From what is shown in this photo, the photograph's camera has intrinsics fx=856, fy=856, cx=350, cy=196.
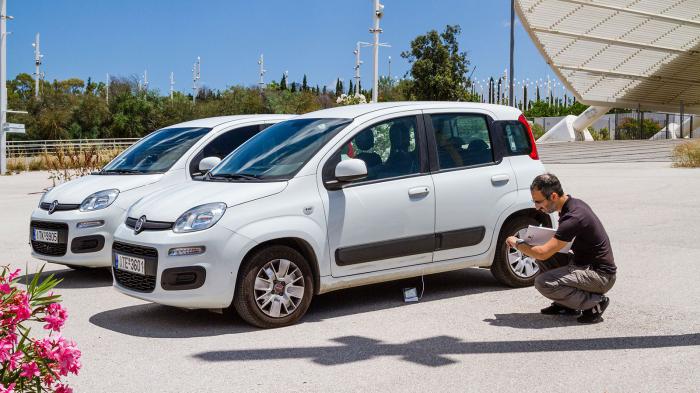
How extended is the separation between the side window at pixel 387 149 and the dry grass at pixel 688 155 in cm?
2150

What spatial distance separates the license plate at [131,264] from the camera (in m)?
6.57

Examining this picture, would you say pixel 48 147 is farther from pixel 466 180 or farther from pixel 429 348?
pixel 429 348

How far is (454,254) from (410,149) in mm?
1009

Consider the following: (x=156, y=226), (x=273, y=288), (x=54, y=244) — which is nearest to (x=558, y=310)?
(x=273, y=288)

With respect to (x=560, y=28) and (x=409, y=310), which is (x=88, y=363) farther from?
(x=560, y=28)

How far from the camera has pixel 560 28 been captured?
5628cm

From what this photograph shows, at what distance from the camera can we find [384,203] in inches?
278

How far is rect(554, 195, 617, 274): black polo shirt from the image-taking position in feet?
21.6

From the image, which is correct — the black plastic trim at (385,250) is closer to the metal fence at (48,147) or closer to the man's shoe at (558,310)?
the man's shoe at (558,310)

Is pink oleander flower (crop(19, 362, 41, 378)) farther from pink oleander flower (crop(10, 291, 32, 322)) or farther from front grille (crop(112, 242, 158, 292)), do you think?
front grille (crop(112, 242, 158, 292))

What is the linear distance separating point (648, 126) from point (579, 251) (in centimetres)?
6221

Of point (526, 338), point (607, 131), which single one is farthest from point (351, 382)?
point (607, 131)

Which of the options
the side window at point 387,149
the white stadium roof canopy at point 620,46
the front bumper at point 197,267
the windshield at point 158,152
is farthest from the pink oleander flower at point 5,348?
the white stadium roof canopy at point 620,46

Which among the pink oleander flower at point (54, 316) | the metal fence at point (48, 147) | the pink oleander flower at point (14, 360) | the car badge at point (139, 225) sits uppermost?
the metal fence at point (48, 147)
